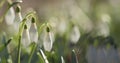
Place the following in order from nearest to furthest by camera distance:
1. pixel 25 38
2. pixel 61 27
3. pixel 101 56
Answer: pixel 25 38 → pixel 101 56 → pixel 61 27

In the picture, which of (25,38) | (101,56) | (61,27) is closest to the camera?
(25,38)

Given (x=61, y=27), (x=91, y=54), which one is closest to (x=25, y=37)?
(x=91, y=54)

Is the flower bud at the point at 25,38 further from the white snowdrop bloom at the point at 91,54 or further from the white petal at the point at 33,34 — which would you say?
the white snowdrop bloom at the point at 91,54

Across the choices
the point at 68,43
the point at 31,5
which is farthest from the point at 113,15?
the point at 31,5

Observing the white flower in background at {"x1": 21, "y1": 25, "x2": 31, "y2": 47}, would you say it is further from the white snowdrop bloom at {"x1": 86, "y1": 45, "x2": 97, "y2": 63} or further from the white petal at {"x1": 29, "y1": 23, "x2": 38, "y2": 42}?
the white snowdrop bloom at {"x1": 86, "y1": 45, "x2": 97, "y2": 63}

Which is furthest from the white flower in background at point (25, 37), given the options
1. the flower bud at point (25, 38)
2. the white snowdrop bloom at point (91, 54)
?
the white snowdrop bloom at point (91, 54)

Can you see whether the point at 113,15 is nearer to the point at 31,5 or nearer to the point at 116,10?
the point at 116,10

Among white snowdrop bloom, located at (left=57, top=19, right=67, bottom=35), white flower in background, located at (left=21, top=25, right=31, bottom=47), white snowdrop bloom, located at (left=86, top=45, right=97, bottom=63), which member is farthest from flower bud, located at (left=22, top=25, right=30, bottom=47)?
white snowdrop bloom, located at (left=57, top=19, right=67, bottom=35)

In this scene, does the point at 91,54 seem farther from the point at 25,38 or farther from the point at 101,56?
Answer: the point at 25,38
